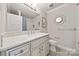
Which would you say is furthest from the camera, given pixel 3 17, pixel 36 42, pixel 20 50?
pixel 36 42

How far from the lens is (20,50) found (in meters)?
0.99

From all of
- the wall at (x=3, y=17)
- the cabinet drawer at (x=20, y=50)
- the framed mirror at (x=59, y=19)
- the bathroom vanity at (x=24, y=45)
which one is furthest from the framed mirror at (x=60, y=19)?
the wall at (x=3, y=17)

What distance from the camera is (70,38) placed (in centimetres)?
119

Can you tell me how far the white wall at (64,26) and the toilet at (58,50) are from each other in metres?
0.05

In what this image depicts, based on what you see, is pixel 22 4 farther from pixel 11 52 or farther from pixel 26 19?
pixel 11 52

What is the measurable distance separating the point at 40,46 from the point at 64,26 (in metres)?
0.49

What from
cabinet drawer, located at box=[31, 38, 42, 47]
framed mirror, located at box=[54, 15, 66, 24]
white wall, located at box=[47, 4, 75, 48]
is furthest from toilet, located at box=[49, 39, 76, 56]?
framed mirror, located at box=[54, 15, 66, 24]

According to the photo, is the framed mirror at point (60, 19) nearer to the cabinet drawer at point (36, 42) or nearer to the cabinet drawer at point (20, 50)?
the cabinet drawer at point (36, 42)

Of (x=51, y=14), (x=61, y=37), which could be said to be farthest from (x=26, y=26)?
(x=61, y=37)

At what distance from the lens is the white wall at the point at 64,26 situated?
117 cm

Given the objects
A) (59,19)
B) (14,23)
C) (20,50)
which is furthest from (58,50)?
(14,23)

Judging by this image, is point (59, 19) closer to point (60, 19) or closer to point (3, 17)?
point (60, 19)

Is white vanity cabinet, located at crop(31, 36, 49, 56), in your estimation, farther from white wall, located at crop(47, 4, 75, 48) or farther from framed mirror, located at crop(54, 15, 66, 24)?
framed mirror, located at crop(54, 15, 66, 24)

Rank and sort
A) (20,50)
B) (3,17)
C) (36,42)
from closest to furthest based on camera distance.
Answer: (20,50), (3,17), (36,42)
